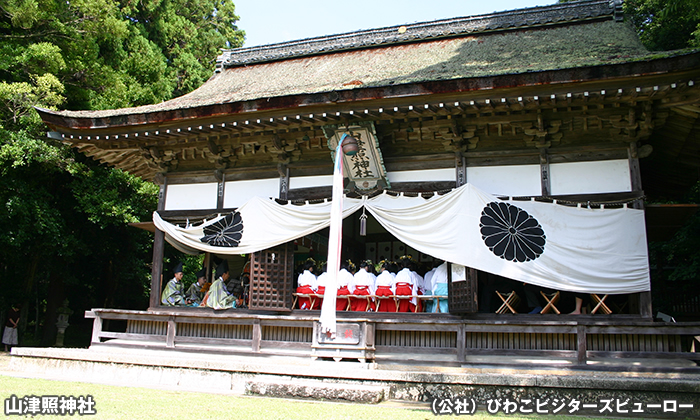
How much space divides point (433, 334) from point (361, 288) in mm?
1608

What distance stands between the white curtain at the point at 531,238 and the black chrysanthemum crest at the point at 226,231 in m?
2.50

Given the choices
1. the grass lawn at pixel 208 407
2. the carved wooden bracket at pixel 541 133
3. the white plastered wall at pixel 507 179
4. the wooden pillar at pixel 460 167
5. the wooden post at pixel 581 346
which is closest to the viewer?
the grass lawn at pixel 208 407

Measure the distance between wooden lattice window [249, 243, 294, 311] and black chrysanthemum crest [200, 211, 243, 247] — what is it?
46 cm

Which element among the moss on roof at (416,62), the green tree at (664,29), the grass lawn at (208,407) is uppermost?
the green tree at (664,29)

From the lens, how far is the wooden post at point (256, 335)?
8352 mm

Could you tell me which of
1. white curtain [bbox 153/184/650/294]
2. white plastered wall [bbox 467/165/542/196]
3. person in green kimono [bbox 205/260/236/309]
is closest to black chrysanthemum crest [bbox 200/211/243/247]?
person in green kimono [bbox 205/260/236/309]

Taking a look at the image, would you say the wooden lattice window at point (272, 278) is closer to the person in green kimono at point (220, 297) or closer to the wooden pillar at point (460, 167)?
the person in green kimono at point (220, 297)

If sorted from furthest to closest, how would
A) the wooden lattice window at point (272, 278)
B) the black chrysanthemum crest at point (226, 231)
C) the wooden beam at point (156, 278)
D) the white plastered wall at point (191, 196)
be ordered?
the white plastered wall at point (191, 196), the wooden beam at point (156, 278), the black chrysanthemum crest at point (226, 231), the wooden lattice window at point (272, 278)

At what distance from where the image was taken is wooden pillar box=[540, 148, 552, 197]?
26.6ft

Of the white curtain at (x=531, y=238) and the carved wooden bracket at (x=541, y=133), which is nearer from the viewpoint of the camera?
the white curtain at (x=531, y=238)

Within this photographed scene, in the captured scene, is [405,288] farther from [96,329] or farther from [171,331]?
[96,329]

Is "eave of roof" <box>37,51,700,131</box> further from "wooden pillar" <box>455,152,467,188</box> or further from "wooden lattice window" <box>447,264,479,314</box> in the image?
"wooden lattice window" <box>447,264,479,314</box>

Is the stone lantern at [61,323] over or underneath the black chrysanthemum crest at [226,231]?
underneath

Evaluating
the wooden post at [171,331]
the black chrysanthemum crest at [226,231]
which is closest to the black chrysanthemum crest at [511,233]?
the black chrysanthemum crest at [226,231]
